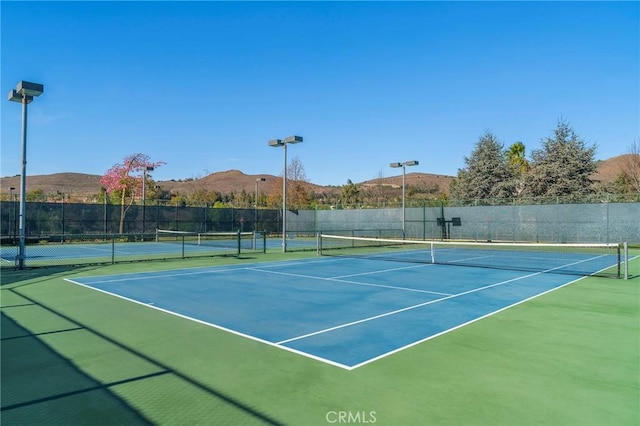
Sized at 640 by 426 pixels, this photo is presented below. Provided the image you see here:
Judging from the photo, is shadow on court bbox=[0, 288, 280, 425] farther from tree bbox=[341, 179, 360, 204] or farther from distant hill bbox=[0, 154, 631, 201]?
distant hill bbox=[0, 154, 631, 201]

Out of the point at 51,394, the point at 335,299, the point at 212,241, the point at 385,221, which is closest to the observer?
the point at 51,394

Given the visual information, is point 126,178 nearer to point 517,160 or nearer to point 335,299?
point 335,299

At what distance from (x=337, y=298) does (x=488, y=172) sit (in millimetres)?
38804

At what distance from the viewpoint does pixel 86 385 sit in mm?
3910

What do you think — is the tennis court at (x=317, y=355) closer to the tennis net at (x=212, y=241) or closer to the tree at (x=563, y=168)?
the tennis net at (x=212, y=241)

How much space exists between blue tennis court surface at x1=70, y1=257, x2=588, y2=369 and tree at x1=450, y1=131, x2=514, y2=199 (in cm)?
3145

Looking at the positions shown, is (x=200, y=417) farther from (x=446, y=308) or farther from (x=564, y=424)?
(x=446, y=308)

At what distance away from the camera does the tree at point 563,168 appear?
3644 centimetres

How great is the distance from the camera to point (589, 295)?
8914mm

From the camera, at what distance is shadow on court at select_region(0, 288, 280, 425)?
10.9 ft

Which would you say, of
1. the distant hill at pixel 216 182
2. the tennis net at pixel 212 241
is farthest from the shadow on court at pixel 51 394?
the distant hill at pixel 216 182

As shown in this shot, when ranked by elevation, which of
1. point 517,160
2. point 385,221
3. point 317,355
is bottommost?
point 317,355

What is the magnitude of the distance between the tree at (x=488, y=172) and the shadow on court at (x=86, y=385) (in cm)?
4195

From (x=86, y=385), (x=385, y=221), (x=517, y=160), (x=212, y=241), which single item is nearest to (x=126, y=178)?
(x=212, y=241)
